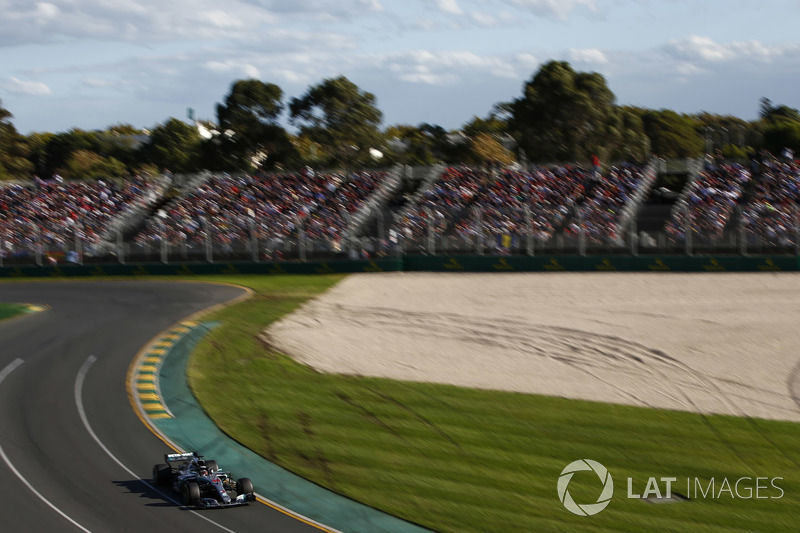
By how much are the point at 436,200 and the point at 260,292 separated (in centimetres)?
1263

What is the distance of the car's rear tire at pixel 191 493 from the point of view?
1566 centimetres

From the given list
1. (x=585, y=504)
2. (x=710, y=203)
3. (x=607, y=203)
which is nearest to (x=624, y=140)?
(x=607, y=203)

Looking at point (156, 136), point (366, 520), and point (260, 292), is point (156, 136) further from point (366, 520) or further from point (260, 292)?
→ point (366, 520)

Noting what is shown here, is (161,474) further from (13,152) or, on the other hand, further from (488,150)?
(13,152)

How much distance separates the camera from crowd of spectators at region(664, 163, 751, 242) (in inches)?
1448

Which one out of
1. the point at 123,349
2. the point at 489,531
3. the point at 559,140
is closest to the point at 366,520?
the point at 489,531

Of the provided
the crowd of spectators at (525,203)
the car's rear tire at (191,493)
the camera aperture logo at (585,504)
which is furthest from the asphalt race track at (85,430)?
the crowd of spectators at (525,203)

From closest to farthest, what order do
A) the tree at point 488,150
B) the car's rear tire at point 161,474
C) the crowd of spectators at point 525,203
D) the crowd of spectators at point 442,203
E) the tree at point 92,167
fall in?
1. the car's rear tire at point 161,474
2. the crowd of spectators at point 525,203
3. the crowd of spectators at point 442,203
4. the tree at point 488,150
5. the tree at point 92,167

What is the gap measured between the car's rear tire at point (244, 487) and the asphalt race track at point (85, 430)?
363 millimetres

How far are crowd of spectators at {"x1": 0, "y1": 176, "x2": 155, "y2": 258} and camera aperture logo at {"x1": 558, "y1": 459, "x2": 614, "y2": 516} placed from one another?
1291 inches

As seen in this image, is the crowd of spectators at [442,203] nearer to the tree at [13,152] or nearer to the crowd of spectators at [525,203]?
the crowd of spectators at [525,203]

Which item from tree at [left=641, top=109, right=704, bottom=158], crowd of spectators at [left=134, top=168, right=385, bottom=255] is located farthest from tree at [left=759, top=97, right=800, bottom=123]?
crowd of spectators at [left=134, top=168, right=385, bottom=255]

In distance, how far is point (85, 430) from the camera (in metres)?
20.3

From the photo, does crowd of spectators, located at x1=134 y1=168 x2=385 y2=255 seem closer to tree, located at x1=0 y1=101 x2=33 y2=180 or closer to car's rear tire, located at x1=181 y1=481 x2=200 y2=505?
car's rear tire, located at x1=181 y1=481 x2=200 y2=505
